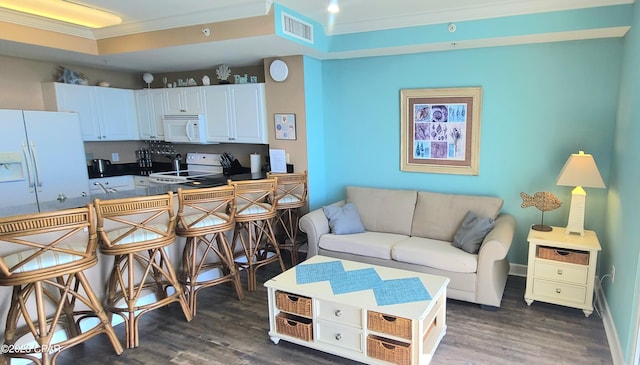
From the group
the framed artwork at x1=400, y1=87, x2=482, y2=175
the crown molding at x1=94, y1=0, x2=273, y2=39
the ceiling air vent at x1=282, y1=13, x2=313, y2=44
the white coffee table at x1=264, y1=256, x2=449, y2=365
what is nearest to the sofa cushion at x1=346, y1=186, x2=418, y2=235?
the framed artwork at x1=400, y1=87, x2=482, y2=175

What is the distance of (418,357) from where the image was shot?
2.26m

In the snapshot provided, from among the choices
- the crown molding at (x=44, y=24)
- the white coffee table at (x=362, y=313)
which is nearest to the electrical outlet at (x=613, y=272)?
the white coffee table at (x=362, y=313)

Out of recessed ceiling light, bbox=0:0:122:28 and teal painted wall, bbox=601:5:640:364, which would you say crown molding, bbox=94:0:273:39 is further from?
teal painted wall, bbox=601:5:640:364

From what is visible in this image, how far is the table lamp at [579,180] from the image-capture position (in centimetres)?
297

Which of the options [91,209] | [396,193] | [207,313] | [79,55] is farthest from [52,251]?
[396,193]

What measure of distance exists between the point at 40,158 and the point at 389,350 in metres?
4.13

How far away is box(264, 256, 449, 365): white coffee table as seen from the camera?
2.28 meters

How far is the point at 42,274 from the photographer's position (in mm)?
2186

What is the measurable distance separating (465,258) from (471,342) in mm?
684

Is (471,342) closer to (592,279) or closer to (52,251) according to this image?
A: (592,279)

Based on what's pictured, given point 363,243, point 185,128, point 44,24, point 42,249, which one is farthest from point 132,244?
point 185,128

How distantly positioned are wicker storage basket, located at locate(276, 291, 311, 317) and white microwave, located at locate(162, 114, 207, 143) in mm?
2919

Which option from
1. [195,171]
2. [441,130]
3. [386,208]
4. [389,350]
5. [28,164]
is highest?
[441,130]

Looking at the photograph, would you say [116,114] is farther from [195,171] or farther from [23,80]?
[195,171]
